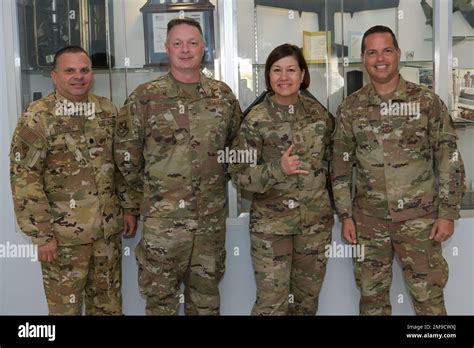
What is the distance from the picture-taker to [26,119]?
2.48 metres

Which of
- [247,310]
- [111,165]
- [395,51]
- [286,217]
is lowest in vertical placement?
[247,310]

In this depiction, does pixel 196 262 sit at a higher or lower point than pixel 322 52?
lower

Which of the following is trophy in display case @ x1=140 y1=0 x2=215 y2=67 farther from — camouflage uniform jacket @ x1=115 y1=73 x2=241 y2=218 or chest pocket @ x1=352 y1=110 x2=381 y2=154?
chest pocket @ x1=352 y1=110 x2=381 y2=154

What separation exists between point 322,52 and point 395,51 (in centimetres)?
57

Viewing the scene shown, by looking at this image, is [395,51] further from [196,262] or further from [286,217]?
[196,262]

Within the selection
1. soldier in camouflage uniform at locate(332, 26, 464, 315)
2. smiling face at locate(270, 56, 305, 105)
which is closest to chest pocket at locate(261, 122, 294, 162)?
smiling face at locate(270, 56, 305, 105)

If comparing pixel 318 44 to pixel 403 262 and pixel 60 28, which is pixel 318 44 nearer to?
pixel 403 262

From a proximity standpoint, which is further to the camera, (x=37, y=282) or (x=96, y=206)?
(x=37, y=282)

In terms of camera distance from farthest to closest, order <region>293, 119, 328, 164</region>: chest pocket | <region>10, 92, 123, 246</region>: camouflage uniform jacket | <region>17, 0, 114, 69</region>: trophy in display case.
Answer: <region>17, 0, 114, 69</region>: trophy in display case
<region>293, 119, 328, 164</region>: chest pocket
<region>10, 92, 123, 246</region>: camouflage uniform jacket

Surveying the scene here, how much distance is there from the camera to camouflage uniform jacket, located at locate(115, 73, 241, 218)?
2.53 m

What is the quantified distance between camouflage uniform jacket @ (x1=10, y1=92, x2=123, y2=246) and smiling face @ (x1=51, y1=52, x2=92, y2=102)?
0.17ft

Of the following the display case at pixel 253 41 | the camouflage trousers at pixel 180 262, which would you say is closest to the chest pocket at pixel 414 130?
the display case at pixel 253 41

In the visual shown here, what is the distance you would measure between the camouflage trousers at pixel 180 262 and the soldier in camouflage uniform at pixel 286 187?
0.19 meters
